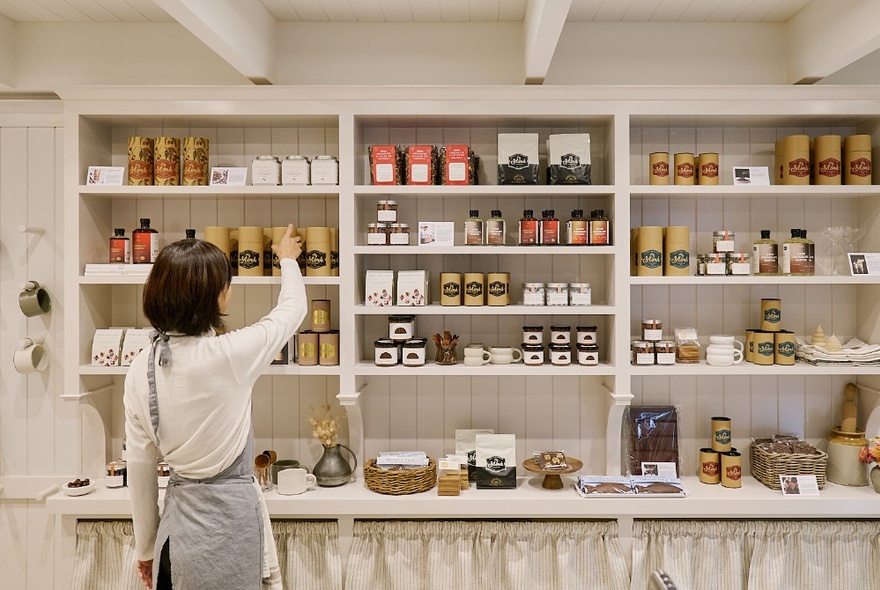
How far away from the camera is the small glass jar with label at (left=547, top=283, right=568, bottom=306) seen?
8.28ft

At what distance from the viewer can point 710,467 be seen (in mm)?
2566

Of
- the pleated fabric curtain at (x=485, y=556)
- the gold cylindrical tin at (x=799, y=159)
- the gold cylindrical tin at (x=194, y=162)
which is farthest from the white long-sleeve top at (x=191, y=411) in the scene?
the gold cylindrical tin at (x=799, y=159)

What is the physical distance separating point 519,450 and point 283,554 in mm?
→ 1072

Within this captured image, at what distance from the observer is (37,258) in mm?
2719

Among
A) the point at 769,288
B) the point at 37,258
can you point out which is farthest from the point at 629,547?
the point at 37,258

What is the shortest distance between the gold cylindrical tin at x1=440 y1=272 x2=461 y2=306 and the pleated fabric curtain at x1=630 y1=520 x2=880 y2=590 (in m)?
1.13

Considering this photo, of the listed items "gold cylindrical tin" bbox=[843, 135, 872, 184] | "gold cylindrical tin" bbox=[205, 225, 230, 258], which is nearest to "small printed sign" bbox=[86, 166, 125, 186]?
"gold cylindrical tin" bbox=[205, 225, 230, 258]

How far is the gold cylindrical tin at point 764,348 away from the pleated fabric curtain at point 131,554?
1.84m

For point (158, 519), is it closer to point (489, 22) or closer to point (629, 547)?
point (629, 547)

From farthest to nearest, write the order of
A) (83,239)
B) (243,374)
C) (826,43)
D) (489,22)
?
(489,22) < (83,239) < (826,43) < (243,374)

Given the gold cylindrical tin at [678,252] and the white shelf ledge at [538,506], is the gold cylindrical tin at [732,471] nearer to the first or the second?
the white shelf ledge at [538,506]

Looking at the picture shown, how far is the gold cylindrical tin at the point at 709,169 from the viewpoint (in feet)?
8.30

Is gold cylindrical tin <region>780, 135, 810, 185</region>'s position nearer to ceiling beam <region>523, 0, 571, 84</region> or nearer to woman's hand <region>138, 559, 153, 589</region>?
ceiling beam <region>523, 0, 571, 84</region>

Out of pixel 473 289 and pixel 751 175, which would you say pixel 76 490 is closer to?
pixel 473 289
